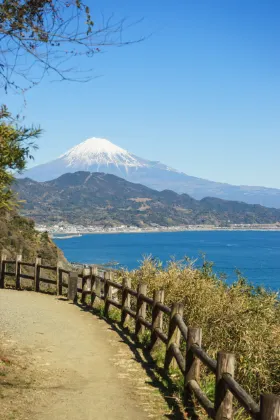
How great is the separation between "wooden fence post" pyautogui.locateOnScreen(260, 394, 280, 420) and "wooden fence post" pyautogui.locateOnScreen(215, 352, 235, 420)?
1494 mm

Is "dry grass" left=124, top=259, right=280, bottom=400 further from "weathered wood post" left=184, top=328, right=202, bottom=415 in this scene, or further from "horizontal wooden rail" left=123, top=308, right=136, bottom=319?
"weathered wood post" left=184, top=328, right=202, bottom=415

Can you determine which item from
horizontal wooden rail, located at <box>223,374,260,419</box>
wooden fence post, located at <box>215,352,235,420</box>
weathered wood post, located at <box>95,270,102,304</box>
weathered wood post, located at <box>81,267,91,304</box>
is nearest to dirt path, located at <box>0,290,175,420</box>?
weathered wood post, located at <box>95,270,102,304</box>

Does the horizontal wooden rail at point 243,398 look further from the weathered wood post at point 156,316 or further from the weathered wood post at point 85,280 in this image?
the weathered wood post at point 85,280

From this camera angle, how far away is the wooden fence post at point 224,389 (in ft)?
20.2

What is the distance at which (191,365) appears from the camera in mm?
7785

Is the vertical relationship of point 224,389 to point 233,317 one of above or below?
above

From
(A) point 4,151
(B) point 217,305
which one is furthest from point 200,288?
(A) point 4,151

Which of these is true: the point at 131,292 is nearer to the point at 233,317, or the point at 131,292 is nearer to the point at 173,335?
the point at 233,317

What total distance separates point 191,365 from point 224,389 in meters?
1.60

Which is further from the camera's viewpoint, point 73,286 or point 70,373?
point 73,286

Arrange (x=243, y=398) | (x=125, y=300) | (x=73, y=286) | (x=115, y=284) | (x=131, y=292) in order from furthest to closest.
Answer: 1. (x=73, y=286)
2. (x=115, y=284)
3. (x=125, y=300)
4. (x=131, y=292)
5. (x=243, y=398)

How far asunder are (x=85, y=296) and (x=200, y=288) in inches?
216

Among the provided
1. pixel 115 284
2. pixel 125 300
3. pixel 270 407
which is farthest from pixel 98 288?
pixel 270 407

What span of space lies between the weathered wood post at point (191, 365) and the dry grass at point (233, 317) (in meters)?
2.59
